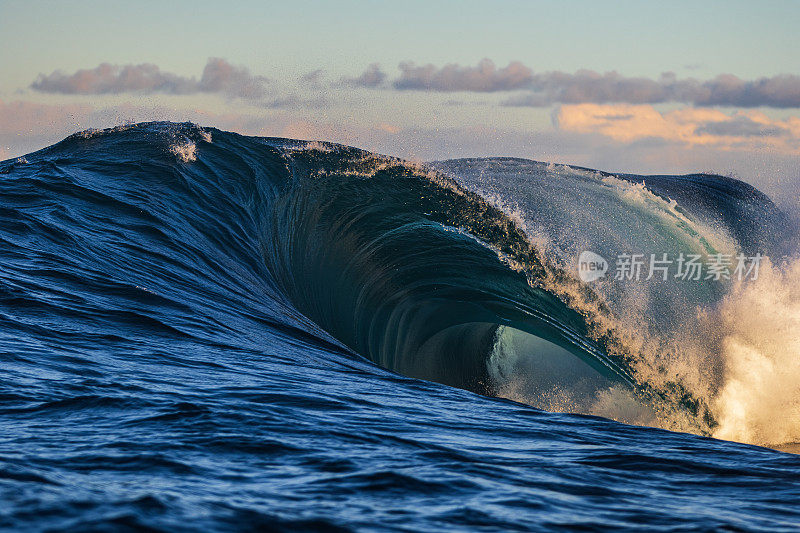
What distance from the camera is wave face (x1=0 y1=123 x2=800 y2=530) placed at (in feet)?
9.88

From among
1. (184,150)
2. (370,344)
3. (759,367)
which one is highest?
(184,150)

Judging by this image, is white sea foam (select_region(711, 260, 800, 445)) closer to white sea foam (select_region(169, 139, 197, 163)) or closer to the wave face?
the wave face

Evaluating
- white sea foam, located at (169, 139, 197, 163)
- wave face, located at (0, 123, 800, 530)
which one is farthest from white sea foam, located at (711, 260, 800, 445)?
white sea foam, located at (169, 139, 197, 163)

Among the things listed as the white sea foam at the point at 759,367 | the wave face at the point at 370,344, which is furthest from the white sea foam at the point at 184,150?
the white sea foam at the point at 759,367

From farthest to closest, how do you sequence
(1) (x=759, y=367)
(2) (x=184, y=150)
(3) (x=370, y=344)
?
(2) (x=184, y=150), (3) (x=370, y=344), (1) (x=759, y=367)

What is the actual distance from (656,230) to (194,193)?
682 centimetres

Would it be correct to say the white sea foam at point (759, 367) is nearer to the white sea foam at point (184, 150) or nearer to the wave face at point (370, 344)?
the wave face at point (370, 344)

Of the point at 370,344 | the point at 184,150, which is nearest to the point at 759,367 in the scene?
the point at 370,344

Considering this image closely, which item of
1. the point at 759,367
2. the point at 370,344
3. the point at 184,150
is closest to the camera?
the point at 759,367

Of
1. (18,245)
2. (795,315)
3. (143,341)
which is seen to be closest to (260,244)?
(18,245)

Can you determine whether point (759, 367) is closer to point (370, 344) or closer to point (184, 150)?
point (370, 344)

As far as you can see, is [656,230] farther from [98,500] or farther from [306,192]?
[98,500]

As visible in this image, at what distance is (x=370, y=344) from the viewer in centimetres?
1042

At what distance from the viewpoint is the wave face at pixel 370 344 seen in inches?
119
